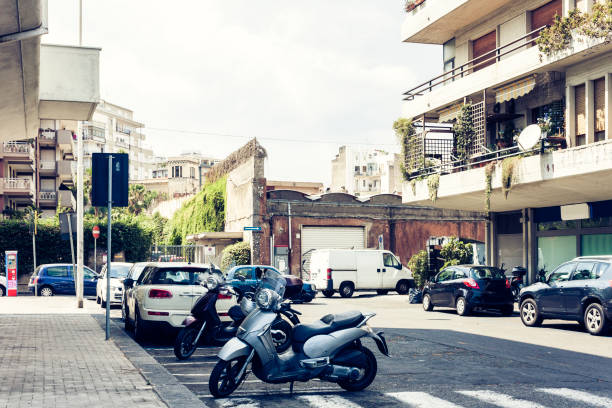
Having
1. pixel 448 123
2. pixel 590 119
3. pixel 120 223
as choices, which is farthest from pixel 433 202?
pixel 120 223

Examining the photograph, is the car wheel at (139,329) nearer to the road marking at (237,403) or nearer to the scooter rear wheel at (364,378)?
the road marking at (237,403)

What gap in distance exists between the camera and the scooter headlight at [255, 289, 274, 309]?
7.94 metres

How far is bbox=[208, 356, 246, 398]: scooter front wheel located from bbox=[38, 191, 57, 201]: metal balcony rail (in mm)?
58690

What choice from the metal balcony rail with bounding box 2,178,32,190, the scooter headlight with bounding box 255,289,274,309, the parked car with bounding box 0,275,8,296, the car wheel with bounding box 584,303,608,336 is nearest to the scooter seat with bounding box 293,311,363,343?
the scooter headlight with bounding box 255,289,274,309

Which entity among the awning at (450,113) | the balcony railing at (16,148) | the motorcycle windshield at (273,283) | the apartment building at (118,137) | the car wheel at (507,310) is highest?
the apartment building at (118,137)

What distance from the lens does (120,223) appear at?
40938 millimetres

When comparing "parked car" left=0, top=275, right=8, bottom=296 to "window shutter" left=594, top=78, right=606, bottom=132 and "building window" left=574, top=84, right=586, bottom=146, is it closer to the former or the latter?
"building window" left=574, top=84, right=586, bottom=146

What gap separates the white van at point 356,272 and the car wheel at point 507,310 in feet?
33.5

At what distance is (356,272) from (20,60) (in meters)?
21.8

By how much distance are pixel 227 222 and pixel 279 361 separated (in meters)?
38.3

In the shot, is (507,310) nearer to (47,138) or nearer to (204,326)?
(204,326)

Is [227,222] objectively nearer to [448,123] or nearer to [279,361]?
[448,123]

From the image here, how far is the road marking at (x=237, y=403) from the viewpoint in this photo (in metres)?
7.59

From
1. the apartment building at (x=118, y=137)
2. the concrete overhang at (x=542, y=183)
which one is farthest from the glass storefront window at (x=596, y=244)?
the apartment building at (x=118, y=137)
